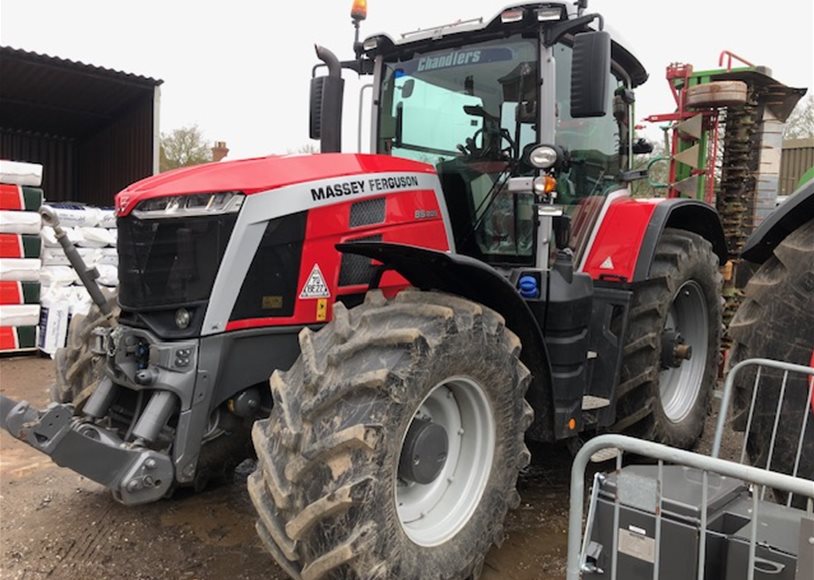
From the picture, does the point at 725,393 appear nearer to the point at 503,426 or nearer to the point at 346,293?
the point at 503,426

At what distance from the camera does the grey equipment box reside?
5.86ft

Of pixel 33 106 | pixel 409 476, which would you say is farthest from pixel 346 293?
pixel 33 106

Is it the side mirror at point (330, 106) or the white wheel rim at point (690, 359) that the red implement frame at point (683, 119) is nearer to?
the white wheel rim at point (690, 359)

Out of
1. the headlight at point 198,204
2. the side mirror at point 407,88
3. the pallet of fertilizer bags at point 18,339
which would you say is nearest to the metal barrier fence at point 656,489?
the headlight at point 198,204

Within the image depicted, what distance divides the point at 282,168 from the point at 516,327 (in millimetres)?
1184

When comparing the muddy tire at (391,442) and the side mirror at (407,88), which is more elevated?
the side mirror at (407,88)

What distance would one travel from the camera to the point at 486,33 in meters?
3.45

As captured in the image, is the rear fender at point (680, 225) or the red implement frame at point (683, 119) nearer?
the rear fender at point (680, 225)

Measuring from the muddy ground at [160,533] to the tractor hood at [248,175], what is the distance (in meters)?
1.48

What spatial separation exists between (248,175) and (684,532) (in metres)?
1.94

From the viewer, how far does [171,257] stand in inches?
107

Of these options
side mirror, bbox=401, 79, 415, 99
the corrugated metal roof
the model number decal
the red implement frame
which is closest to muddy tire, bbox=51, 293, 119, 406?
the model number decal

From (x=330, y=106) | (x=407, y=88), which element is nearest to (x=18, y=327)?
(x=330, y=106)

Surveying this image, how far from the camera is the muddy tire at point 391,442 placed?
220 centimetres
